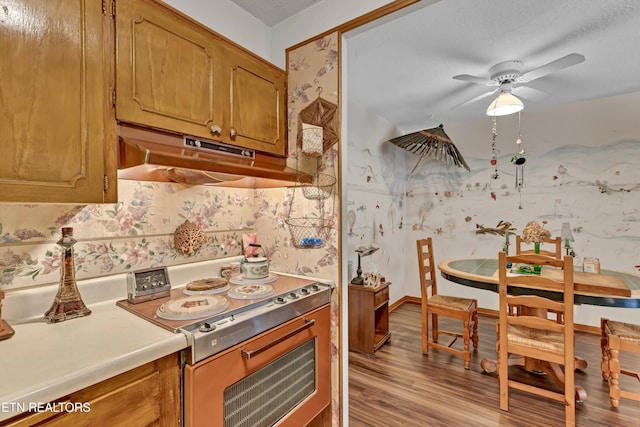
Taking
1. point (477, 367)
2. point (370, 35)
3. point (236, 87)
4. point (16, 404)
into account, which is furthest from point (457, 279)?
point (16, 404)

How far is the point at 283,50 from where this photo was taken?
1.89 m

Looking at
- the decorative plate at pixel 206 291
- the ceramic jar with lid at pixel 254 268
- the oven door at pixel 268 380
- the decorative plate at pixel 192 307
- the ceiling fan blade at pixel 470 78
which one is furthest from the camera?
the ceiling fan blade at pixel 470 78

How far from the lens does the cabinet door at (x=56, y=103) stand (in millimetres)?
854

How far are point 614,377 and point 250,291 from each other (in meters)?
2.51

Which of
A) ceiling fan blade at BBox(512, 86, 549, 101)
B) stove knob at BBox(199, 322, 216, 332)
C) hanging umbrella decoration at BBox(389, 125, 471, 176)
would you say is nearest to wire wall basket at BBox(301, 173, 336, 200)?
stove knob at BBox(199, 322, 216, 332)

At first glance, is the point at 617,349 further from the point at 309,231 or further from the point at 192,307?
the point at 192,307

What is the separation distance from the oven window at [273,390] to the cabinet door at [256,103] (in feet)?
3.63

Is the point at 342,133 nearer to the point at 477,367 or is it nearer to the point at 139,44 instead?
the point at 139,44

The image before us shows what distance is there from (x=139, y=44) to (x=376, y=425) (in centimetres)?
240

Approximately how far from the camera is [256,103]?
1628 mm

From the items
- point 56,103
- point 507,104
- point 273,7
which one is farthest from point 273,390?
point 507,104

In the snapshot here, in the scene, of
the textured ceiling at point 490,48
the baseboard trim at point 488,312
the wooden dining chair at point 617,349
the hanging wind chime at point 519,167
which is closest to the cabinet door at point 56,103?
the textured ceiling at point 490,48

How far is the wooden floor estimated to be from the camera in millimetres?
1870

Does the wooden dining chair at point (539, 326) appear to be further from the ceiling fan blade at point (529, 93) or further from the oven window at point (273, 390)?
the ceiling fan blade at point (529, 93)
